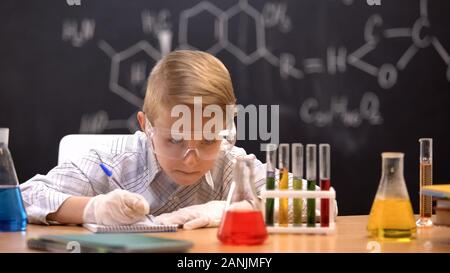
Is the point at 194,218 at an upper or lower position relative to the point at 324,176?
lower

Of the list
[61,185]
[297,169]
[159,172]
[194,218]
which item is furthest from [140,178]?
[297,169]

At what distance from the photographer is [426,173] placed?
161cm

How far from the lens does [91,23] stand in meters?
3.08

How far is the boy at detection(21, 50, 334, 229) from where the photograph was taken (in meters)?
1.58

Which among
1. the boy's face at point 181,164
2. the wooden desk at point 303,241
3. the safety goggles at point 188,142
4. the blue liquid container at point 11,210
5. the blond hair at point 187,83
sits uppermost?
the blond hair at point 187,83

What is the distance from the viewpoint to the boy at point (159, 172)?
158cm

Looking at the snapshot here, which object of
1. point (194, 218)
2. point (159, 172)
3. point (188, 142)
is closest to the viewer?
point (194, 218)

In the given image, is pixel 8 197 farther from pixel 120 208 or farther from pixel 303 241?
pixel 303 241

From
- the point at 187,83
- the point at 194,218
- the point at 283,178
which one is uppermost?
the point at 187,83

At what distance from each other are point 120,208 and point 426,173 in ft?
2.24

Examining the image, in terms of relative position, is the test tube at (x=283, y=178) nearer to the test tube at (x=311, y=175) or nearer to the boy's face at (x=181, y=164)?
the test tube at (x=311, y=175)

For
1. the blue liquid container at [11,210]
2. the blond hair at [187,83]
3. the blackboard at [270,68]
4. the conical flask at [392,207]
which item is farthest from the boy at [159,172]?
the blackboard at [270,68]

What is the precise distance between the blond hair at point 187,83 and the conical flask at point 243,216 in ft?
1.81

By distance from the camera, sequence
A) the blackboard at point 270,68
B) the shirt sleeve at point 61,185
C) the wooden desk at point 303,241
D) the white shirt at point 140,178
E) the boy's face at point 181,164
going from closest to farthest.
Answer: the wooden desk at point 303,241
the shirt sleeve at point 61,185
the boy's face at point 181,164
the white shirt at point 140,178
the blackboard at point 270,68
